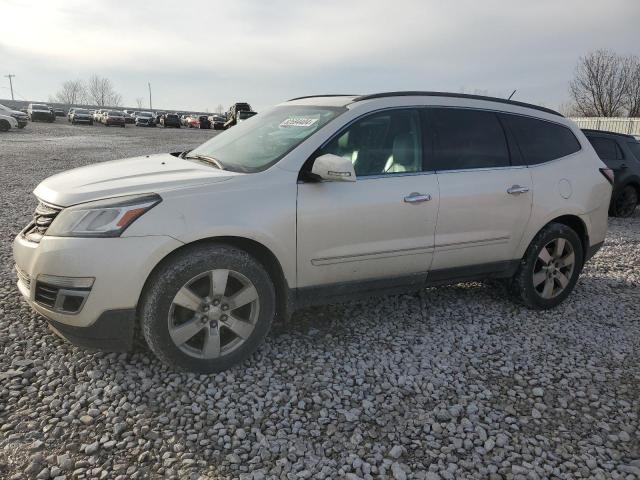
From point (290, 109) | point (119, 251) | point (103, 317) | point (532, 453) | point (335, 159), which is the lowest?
point (532, 453)

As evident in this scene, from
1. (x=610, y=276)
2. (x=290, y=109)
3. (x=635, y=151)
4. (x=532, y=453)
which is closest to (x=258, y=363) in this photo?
(x=532, y=453)

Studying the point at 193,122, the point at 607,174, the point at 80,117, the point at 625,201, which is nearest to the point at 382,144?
the point at 607,174

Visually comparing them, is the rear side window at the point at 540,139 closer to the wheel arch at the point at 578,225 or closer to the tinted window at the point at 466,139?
the tinted window at the point at 466,139

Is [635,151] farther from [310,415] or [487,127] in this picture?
[310,415]

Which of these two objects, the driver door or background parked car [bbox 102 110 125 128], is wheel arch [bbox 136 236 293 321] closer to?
the driver door

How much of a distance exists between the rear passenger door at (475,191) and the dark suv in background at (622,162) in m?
6.56

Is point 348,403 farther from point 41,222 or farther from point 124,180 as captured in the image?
point 41,222

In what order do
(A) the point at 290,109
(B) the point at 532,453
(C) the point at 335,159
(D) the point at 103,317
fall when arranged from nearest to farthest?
(B) the point at 532,453 → (D) the point at 103,317 → (C) the point at 335,159 → (A) the point at 290,109

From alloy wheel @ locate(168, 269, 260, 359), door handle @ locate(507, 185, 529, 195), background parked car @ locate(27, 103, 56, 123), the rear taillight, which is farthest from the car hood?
background parked car @ locate(27, 103, 56, 123)

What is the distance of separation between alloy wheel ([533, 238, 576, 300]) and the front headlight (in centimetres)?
321

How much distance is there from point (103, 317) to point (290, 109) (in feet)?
7.02

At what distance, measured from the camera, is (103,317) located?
9.19ft

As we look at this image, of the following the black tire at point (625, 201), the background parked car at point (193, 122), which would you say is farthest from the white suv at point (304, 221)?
the background parked car at point (193, 122)

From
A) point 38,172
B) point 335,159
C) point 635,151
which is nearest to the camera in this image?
point 335,159
